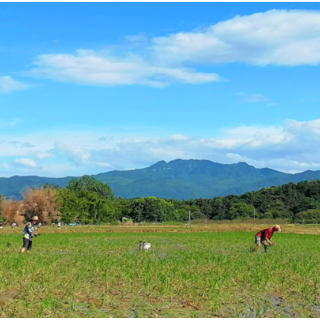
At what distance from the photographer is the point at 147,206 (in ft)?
382

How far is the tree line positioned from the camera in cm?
8419

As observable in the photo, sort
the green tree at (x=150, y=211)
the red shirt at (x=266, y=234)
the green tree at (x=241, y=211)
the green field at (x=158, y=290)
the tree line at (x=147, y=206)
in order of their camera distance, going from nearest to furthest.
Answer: the green field at (x=158, y=290)
the red shirt at (x=266, y=234)
the tree line at (x=147, y=206)
the green tree at (x=150, y=211)
the green tree at (x=241, y=211)

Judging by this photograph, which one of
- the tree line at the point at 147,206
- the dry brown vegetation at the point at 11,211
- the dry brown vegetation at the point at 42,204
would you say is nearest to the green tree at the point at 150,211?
the tree line at the point at 147,206

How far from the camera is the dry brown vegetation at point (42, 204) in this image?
271ft

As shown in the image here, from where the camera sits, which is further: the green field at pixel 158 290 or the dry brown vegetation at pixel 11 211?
the dry brown vegetation at pixel 11 211

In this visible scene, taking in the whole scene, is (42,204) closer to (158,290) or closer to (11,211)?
(11,211)

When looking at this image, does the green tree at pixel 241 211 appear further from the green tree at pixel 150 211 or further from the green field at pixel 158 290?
the green field at pixel 158 290

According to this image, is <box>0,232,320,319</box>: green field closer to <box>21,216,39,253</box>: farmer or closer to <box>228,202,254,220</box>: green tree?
<box>21,216,39,253</box>: farmer

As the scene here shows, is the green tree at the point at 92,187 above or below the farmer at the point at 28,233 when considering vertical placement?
above

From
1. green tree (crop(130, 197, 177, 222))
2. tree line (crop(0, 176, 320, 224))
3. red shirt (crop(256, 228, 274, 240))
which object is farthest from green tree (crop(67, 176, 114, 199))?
red shirt (crop(256, 228, 274, 240))

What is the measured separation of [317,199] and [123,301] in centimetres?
13380

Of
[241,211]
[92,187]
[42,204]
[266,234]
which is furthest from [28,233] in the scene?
[92,187]

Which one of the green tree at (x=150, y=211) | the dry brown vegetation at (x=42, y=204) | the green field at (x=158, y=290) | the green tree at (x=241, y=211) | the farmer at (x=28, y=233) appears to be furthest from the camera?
the green tree at (x=241, y=211)

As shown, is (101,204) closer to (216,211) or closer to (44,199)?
(44,199)
